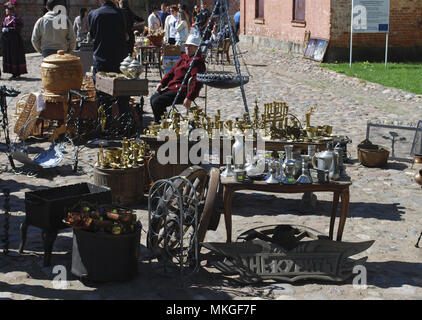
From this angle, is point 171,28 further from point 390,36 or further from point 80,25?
point 390,36

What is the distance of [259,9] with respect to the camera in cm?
2700

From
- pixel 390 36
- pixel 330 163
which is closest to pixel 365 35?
pixel 390 36

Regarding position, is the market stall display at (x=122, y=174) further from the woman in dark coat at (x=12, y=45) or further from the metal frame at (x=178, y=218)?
the woman in dark coat at (x=12, y=45)

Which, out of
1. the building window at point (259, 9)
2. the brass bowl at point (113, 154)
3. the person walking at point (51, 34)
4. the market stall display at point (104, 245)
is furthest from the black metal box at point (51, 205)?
the building window at point (259, 9)

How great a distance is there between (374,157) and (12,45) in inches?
465

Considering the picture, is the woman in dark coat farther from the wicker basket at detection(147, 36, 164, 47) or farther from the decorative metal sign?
the decorative metal sign

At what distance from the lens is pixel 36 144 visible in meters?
10.6

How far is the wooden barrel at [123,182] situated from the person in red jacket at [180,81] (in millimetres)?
2248

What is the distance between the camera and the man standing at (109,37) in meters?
10.6

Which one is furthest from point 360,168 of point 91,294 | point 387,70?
point 387,70

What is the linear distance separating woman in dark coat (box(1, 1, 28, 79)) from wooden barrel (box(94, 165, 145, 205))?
11145 mm
